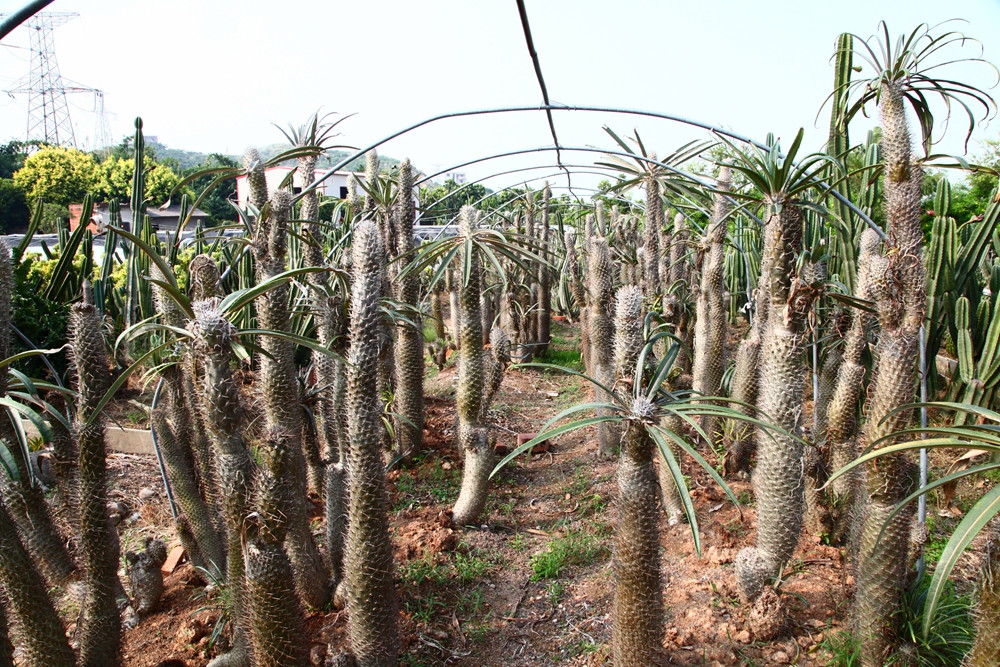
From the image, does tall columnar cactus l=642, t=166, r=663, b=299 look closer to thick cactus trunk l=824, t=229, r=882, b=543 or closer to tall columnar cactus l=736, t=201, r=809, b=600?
thick cactus trunk l=824, t=229, r=882, b=543

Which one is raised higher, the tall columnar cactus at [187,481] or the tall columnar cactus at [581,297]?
the tall columnar cactus at [581,297]

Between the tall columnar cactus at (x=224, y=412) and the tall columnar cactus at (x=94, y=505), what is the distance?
0.60m

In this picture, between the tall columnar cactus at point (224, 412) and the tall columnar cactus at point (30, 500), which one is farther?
the tall columnar cactus at point (30, 500)

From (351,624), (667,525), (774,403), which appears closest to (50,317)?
(351,624)

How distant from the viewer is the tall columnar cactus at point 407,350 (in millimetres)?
4520

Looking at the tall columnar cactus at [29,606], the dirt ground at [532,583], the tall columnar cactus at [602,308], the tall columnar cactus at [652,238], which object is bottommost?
the dirt ground at [532,583]

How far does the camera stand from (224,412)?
1.83 m

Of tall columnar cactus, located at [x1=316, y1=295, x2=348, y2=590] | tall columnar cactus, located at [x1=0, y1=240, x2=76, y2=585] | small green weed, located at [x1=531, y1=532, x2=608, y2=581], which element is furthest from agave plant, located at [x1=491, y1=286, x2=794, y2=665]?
tall columnar cactus, located at [x1=0, y1=240, x2=76, y2=585]

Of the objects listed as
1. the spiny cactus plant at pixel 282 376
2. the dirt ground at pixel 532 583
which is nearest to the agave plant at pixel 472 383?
the dirt ground at pixel 532 583

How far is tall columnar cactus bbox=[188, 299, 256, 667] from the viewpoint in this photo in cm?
177

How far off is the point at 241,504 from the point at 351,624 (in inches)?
32.2

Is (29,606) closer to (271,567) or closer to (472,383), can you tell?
(271,567)

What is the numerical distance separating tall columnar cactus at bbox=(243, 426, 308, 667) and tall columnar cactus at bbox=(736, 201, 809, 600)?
183cm

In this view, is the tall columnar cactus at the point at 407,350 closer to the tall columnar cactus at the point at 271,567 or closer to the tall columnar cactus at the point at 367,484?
the tall columnar cactus at the point at 367,484
